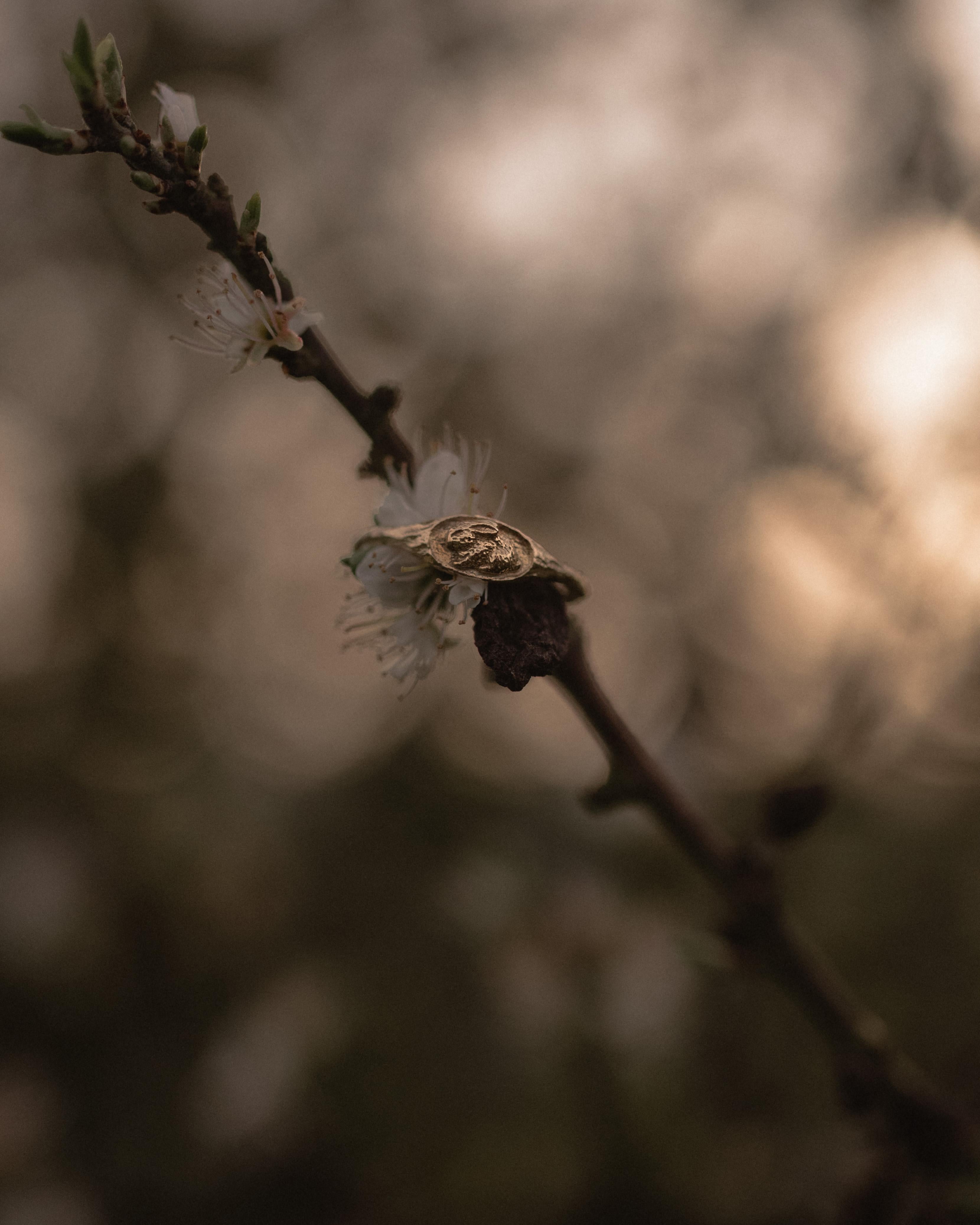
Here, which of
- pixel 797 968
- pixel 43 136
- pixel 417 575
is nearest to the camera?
pixel 43 136

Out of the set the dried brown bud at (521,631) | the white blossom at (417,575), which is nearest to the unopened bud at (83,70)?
the white blossom at (417,575)

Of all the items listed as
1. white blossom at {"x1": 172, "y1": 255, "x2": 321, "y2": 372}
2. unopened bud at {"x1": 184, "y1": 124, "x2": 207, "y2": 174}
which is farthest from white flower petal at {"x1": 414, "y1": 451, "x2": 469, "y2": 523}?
unopened bud at {"x1": 184, "y1": 124, "x2": 207, "y2": 174}

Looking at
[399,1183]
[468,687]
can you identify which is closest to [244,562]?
[468,687]

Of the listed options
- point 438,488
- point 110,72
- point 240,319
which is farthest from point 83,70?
point 438,488

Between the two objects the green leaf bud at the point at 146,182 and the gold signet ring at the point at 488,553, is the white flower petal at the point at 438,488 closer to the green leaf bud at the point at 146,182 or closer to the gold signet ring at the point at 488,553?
the gold signet ring at the point at 488,553

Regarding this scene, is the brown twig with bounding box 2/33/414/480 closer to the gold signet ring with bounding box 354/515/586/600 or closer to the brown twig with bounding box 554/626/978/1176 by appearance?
the gold signet ring with bounding box 354/515/586/600

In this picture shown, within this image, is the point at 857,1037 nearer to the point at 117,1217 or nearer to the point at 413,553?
the point at 413,553

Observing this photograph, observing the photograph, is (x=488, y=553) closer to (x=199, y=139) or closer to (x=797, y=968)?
(x=199, y=139)
